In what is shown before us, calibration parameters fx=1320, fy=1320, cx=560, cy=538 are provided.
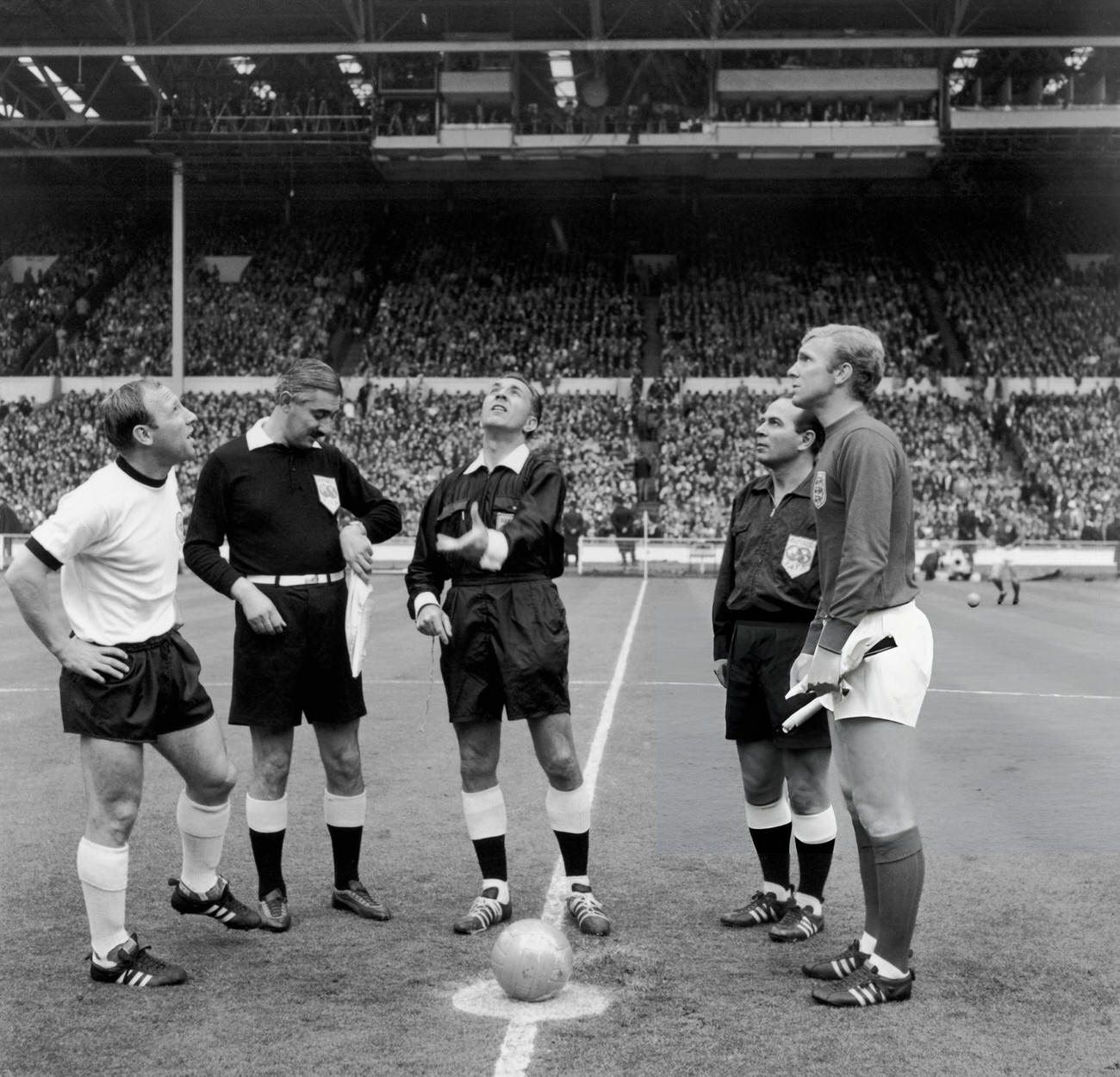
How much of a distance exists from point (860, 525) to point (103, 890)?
2808mm

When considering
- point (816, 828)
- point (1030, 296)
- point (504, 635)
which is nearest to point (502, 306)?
point (1030, 296)

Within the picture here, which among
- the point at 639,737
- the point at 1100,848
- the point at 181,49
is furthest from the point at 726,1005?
the point at 181,49

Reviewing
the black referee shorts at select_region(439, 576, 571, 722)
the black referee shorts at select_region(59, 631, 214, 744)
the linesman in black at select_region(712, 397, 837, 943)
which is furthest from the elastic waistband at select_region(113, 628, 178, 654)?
the linesman in black at select_region(712, 397, 837, 943)

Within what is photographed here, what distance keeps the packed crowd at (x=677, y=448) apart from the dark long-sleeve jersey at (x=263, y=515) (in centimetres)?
2694

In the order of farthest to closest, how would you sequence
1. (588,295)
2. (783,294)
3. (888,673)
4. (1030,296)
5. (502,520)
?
1. (588,295)
2. (783,294)
3. (1030,296)
4. (502,520)
5. (888,673)

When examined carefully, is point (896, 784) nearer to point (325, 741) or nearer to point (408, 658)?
point (325, 741)

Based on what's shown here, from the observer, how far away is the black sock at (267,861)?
5199 mm

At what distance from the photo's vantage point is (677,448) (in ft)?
119

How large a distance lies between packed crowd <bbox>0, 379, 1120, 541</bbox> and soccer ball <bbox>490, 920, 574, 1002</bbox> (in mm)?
27835

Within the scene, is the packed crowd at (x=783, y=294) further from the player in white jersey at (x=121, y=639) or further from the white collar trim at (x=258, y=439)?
the player in white jersey at (x=121, y=639)

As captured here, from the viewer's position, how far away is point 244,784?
25.7 ft

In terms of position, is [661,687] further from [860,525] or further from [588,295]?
[588,295]

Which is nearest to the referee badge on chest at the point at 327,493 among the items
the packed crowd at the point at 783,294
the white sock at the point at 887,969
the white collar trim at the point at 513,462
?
the white collar trim at the point at 513,462

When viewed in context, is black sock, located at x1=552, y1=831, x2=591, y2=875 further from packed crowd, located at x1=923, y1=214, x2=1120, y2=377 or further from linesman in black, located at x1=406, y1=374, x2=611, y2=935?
packed crowd, located at x1=923, y1=214, x2=1120, y2=377
